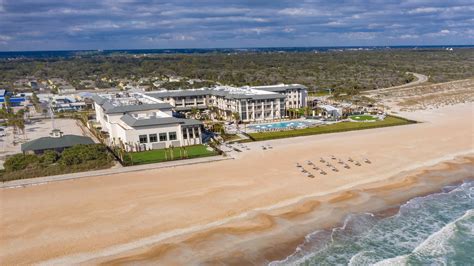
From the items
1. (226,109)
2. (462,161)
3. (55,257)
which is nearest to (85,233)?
(55,257)

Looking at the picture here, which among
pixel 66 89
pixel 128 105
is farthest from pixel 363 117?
pixel 66 89

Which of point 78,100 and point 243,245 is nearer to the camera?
point 243,245

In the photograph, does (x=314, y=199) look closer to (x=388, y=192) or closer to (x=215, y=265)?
(x=388, y=192)

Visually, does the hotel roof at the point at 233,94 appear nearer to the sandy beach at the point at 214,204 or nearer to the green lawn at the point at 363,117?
the green lawn at the point at 363,117

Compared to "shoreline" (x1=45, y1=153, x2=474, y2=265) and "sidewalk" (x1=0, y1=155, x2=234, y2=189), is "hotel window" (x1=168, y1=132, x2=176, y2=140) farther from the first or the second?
"shoreline" (x1=45, y1=153, x2=474, y2=265)

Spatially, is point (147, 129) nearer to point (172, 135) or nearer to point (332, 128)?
point (172, 135)

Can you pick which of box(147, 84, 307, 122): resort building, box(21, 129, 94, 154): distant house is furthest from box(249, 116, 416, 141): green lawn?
box(21, 129, 94, 154): distant house
